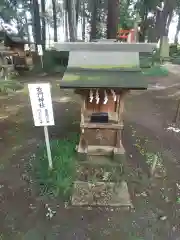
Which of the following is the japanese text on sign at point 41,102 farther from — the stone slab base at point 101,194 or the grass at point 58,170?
the stone slab base at point 101,194

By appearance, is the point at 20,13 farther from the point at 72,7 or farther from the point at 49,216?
the point at 49,216

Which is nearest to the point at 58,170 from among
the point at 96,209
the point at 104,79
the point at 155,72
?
the point at 96,209

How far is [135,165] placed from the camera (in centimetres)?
526

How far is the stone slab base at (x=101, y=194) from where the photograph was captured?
13.7 ft

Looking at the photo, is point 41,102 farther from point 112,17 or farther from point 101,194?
point 112,17

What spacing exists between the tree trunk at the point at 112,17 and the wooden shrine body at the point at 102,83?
26.8ft

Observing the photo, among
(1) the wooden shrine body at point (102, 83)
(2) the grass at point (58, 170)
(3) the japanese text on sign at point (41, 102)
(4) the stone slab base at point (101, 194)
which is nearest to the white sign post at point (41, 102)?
(3) the japanese text on sign at point (41, 102)

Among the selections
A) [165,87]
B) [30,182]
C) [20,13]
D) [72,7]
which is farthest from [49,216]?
[20,13]

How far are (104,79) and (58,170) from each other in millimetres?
2185

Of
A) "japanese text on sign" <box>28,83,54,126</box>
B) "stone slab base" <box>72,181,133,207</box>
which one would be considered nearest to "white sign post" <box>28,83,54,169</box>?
"japanese text on sign" <box>28,83,54,126</box>

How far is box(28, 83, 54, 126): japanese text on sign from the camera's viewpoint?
168 inches

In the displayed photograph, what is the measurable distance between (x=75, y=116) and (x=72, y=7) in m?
7.79

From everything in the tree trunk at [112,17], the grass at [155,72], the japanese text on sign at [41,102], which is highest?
the tree trunk at [112,17]

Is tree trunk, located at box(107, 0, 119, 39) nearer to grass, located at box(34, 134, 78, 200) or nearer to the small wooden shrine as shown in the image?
the small wooden shrine
